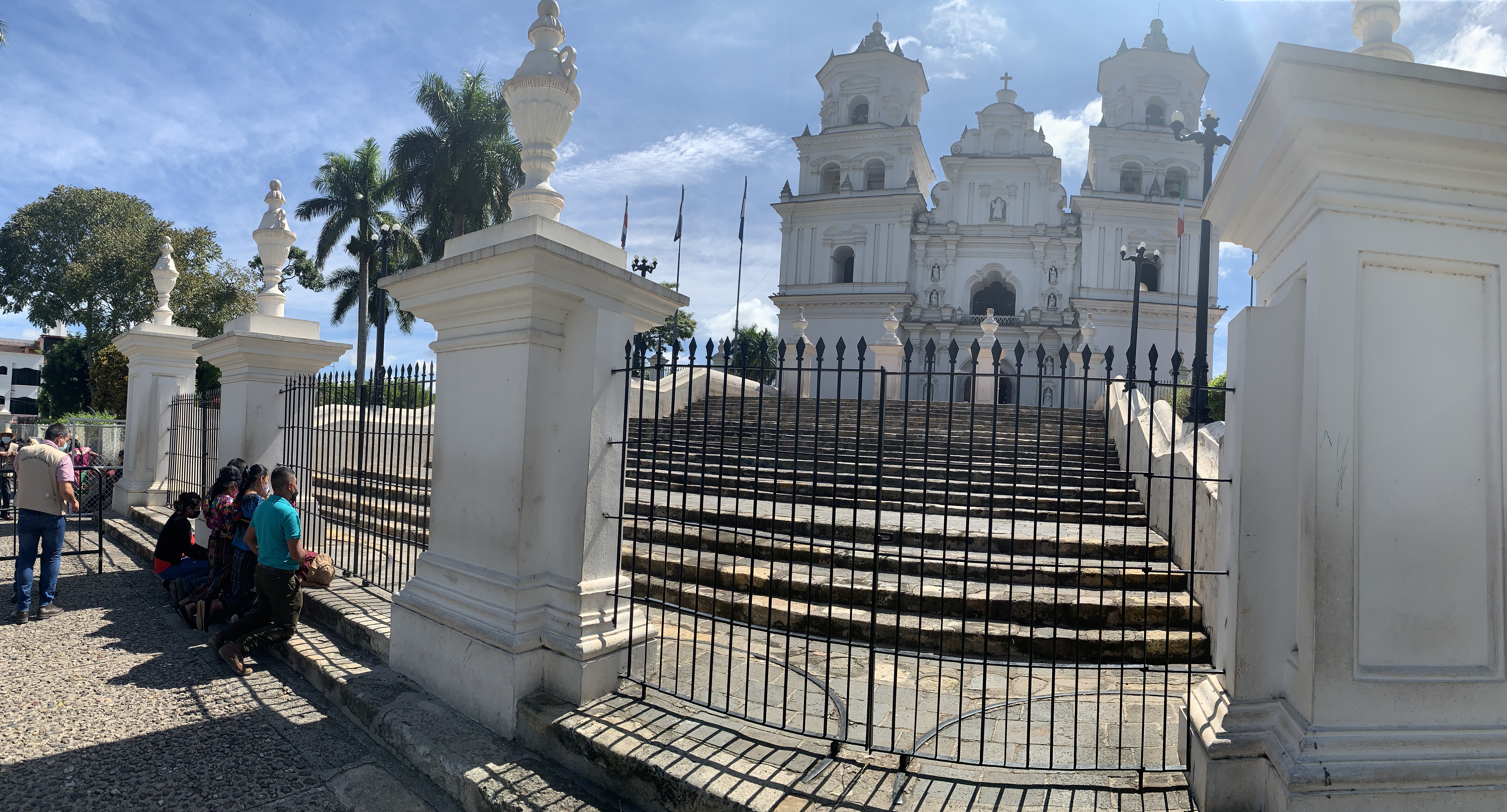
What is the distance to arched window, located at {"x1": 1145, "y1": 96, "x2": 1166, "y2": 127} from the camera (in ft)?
100

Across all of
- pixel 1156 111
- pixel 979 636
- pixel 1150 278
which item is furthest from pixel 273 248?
pixel 1156 111

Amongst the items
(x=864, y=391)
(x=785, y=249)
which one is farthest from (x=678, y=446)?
(x=785, y=249)

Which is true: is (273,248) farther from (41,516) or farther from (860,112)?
(860,112)

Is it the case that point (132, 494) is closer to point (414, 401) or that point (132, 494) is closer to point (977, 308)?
point (414, 401)

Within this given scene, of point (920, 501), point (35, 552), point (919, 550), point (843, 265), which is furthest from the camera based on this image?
point (843, 265)

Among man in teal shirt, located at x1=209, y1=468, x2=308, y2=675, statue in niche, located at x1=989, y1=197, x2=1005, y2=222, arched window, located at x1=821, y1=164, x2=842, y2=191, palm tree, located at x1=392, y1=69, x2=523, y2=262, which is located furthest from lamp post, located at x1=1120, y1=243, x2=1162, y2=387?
palm tree, located at x1=392, y1=69, x2=523, y2=262

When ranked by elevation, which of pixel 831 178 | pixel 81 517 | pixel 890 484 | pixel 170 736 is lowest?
pixel 170 736

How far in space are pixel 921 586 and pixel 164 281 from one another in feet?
33.7

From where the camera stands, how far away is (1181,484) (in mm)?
6082

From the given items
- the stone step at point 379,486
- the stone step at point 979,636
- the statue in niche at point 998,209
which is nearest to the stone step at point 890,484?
the stone step at point 979,636

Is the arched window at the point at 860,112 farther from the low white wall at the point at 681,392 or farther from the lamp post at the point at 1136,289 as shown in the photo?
the low white wall at the point at 681,392

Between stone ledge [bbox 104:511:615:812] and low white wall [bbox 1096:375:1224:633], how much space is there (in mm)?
2655

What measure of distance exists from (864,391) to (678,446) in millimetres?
17567

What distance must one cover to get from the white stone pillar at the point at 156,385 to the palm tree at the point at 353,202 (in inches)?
682
